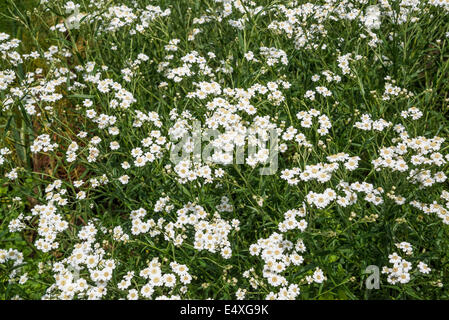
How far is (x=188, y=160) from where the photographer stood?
3.15m

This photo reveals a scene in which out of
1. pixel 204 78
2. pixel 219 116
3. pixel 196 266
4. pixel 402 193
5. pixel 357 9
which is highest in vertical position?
pixel 357 9

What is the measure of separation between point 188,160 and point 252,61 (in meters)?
1.44

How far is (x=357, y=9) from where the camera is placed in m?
4.35

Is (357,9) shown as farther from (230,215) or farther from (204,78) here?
(230,215)

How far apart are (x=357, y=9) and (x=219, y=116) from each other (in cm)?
218

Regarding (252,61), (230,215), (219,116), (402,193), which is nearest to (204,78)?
(252,61)

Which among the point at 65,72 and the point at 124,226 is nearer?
the point at 124,226
